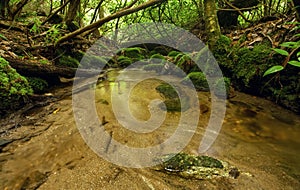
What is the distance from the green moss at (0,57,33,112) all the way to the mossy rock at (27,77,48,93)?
43 cm

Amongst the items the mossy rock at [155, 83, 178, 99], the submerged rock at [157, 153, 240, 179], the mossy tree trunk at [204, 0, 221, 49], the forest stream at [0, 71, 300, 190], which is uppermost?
the mossy tree trunk at [204, 0, 221, 49]

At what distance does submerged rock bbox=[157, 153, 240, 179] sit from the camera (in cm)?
182

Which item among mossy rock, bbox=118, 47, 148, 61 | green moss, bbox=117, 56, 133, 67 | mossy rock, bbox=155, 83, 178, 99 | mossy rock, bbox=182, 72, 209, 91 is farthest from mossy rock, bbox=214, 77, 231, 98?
mossy rock, bbox=118, 47, 148, 61

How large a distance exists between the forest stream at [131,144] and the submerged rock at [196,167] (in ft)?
0.18

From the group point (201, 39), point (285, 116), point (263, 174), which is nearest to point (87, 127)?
point (263, 174)

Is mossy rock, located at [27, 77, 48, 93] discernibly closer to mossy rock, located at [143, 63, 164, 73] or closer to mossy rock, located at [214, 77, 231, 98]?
mossy rock, located at [214, 77, 231, 98]

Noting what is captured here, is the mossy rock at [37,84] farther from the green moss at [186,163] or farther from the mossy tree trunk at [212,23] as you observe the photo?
the mossy tree trunk at [212,23]

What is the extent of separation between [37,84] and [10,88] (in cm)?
91

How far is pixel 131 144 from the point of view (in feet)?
7.88

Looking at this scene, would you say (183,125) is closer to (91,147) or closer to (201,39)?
(91,147)

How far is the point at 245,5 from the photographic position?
8289 millimetres

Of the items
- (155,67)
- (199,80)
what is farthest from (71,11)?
(199,80)

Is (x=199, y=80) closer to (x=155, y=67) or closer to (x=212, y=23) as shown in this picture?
(x=212, y=23)

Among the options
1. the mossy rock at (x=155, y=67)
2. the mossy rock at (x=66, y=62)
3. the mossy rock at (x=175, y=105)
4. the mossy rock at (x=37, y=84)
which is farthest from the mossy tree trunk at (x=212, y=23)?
the mossy rock at (x=37, y=84)
